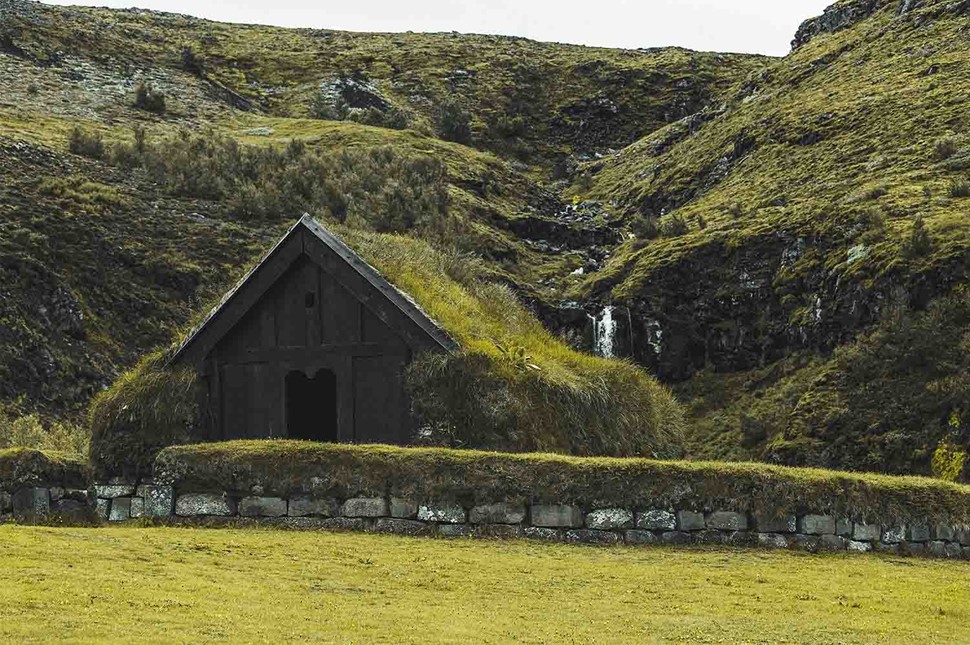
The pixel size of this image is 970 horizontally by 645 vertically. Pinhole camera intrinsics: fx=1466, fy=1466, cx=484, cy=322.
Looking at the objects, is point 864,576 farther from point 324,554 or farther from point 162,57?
point 162,57

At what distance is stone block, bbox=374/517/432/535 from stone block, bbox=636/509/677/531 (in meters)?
3.11

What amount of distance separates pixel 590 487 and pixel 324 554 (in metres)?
4.39

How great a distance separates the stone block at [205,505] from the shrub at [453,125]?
75.1 m

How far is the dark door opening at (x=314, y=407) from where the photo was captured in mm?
31844

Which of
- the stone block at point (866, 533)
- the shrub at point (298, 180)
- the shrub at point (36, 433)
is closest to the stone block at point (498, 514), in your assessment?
the stone block at point (866, 533)

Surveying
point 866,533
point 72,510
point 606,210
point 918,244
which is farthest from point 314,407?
point 606,210

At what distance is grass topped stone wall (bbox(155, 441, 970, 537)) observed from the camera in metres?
21.6

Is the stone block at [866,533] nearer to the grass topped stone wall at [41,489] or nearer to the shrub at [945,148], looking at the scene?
the grass topped stone wall at [41,489]

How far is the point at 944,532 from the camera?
73.5 ft

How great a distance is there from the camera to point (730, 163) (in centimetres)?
7562

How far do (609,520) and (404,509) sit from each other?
302cm

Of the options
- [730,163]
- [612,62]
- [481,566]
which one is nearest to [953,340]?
[730,163]

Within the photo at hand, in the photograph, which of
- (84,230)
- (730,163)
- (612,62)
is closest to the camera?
(84,230)

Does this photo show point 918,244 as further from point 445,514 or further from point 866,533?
point 445,514
